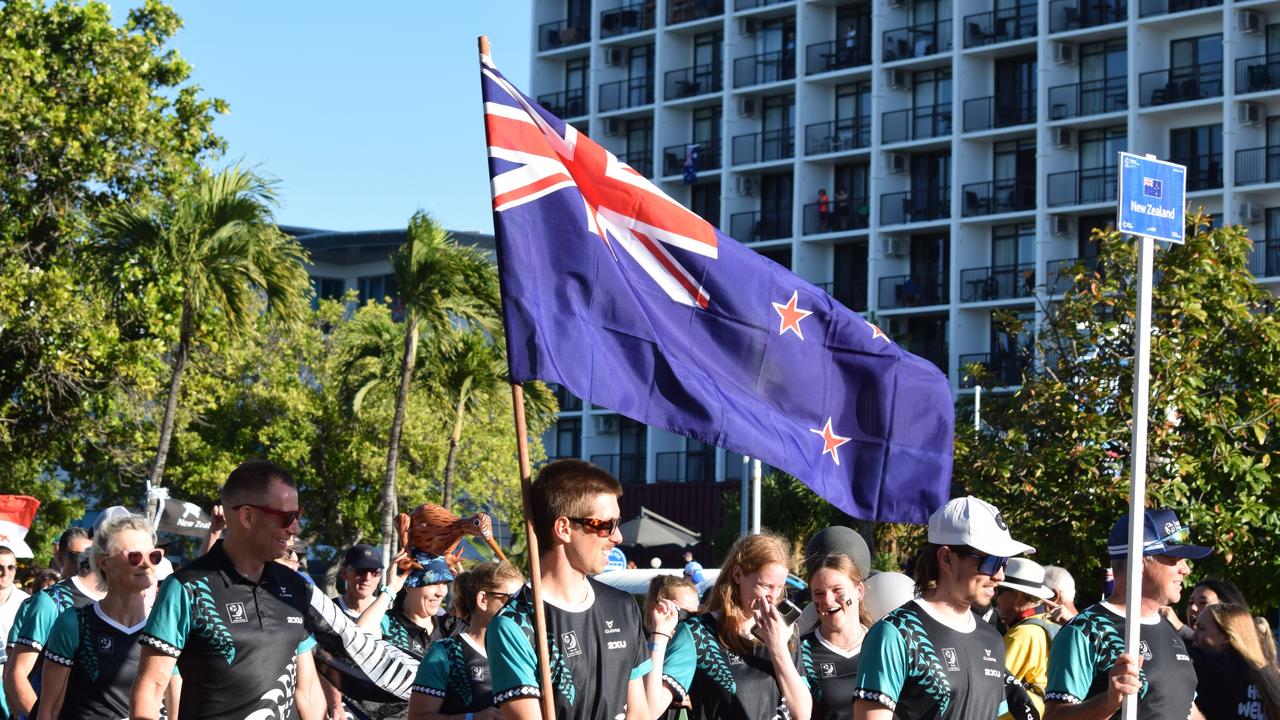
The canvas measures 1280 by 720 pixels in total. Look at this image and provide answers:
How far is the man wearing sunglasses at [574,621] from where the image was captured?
5.84 m

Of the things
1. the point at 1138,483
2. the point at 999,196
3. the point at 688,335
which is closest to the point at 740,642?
the point at 688,335

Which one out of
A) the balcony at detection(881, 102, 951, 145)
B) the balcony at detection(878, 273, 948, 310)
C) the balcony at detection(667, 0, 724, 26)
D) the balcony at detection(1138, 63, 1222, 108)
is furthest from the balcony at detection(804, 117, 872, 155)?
the balcony at detection(1138, 63, 1222, 108)

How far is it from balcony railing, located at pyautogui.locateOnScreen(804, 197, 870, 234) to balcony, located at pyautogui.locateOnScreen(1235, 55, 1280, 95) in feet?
39.8

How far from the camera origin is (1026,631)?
30.1 ft

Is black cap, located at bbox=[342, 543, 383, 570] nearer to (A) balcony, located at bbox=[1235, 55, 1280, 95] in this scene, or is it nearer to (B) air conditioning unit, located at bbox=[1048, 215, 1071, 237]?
(A) balcony, located at bbox=[1235, 55, 1280, 95]

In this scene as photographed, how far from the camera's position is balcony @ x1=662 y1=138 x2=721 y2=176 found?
6272 cm

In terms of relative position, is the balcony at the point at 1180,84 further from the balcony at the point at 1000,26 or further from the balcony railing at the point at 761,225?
the balcony railing at the point at 761,225

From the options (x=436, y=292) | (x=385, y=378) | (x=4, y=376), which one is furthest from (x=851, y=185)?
(x=4, y=376)

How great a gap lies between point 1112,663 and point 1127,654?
272mm

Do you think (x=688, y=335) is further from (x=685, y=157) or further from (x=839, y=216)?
(x=685, y=157)

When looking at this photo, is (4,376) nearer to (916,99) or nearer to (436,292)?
(436,292)

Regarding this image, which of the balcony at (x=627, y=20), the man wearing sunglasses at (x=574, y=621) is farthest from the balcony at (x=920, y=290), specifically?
the man wearing sunglasses at (x=574, y=621)

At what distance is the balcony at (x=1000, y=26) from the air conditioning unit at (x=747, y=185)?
8.61m

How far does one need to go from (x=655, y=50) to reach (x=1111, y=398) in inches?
1784
